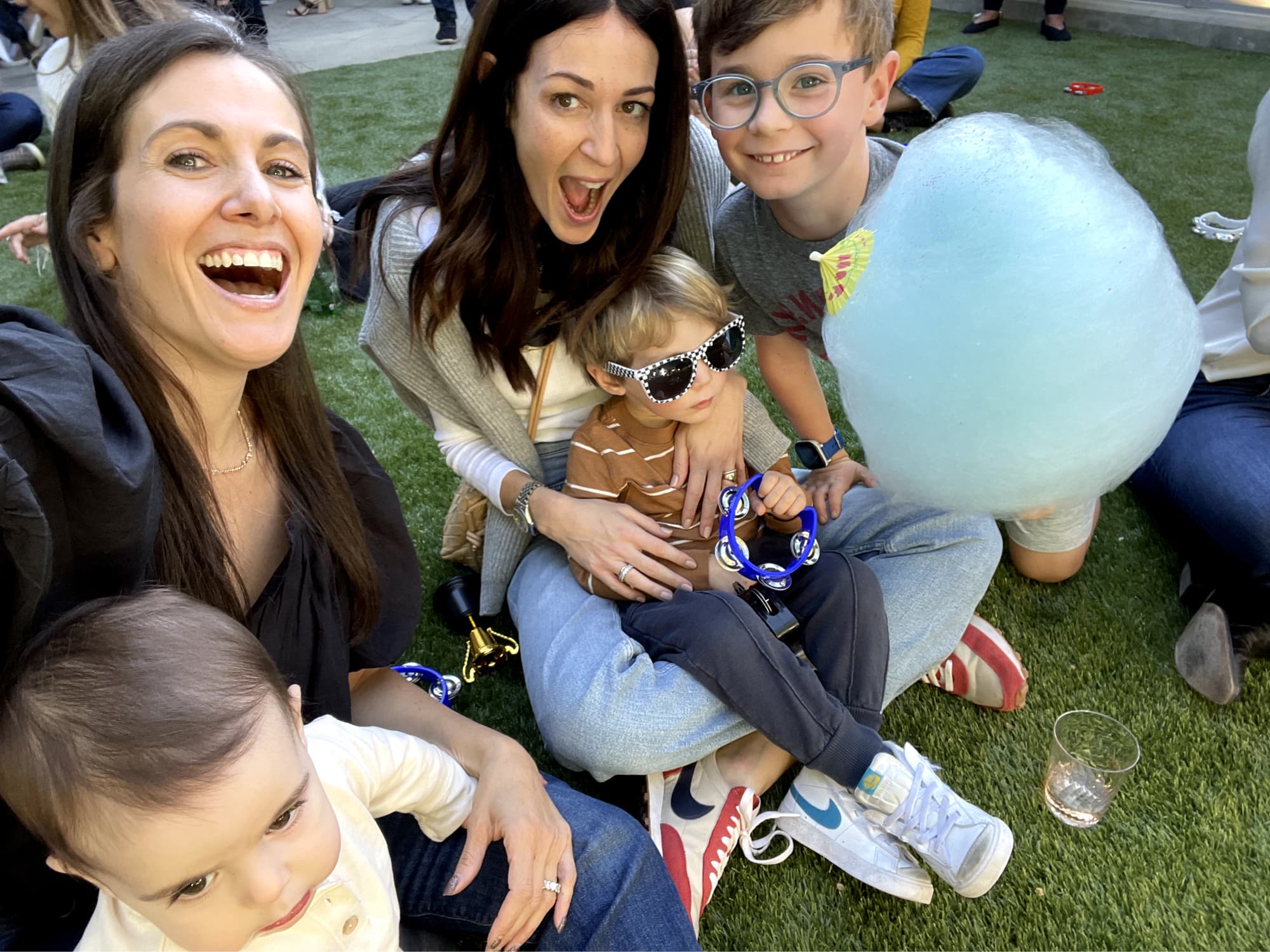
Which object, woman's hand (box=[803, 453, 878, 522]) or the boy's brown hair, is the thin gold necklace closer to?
the boy's brown hair

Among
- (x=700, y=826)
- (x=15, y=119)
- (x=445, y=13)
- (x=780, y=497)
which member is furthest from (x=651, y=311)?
(x=445, y=13)

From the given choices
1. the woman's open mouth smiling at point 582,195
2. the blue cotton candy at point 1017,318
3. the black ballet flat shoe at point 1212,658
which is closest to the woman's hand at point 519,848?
the blue cotton candy at point 1017,318

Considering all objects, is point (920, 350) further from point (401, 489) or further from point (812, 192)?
point (401, 489)

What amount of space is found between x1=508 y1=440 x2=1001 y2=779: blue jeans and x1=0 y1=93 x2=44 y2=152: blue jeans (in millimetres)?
5111

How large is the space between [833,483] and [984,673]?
1.74 ft

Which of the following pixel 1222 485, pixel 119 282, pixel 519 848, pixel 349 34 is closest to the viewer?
pixel 119 282

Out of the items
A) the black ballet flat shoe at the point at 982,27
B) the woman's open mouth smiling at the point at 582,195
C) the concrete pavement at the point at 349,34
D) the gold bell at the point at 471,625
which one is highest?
the woman's open mouth smiling at the point at 582,195

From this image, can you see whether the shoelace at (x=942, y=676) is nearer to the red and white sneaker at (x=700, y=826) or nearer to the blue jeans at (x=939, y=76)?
the red and white sneaker at (x=700, y=826)

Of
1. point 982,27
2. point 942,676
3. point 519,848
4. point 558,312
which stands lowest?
point 982,27

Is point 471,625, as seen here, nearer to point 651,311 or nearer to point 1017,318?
point 651,311

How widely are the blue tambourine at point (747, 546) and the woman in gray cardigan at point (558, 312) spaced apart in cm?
6

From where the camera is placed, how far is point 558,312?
1.90 meters

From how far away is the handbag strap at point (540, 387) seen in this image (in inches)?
77.2

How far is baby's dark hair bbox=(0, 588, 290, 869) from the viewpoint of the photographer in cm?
92
